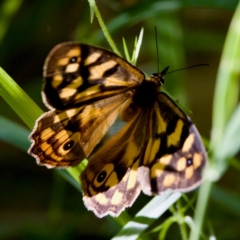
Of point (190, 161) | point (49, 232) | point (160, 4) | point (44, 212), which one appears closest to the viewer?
point (190, 161)

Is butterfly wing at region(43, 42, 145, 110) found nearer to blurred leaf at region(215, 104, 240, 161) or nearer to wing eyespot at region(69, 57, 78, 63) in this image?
wing eyespot at region(69, 57, 78, 63)

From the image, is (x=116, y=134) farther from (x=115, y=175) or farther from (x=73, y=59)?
(x=73, y=59)

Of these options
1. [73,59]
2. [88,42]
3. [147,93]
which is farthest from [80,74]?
[88,42]

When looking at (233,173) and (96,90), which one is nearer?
(96,90)

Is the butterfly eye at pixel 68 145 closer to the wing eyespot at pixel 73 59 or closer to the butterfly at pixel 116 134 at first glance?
the butterfly at pixel 116 134

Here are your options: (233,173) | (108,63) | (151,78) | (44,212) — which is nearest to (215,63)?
(233,173)

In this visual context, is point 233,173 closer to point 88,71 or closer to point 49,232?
point 49,232

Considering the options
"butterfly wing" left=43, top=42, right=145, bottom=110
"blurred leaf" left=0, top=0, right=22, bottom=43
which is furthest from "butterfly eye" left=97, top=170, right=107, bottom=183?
"blurred leaf" left=0, top=0, right=22, bottom=43
